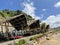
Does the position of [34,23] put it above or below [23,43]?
above

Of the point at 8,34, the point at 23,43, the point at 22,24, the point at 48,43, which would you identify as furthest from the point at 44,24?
the point at 23,43

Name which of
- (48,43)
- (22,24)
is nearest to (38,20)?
(22,24)

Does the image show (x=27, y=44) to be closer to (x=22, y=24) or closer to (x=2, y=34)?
(x=2, y=34)

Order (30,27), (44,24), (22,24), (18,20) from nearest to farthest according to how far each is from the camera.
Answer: (18,20) < (22,24) < (30,27) < (44,24)

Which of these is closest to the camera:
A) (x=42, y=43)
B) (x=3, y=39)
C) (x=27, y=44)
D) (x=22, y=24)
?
(x=27, y=44)

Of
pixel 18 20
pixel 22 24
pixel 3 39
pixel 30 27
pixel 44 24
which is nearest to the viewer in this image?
pixel 3 39

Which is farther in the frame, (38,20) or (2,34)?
(38,20)

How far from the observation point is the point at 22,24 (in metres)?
45.1

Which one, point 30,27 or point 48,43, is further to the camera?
point 30,27

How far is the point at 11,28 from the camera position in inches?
1666

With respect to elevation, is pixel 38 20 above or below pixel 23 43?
above

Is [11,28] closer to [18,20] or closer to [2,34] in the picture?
[18,20]

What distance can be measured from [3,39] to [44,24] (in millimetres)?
32650

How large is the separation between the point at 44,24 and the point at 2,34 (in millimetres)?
32023
